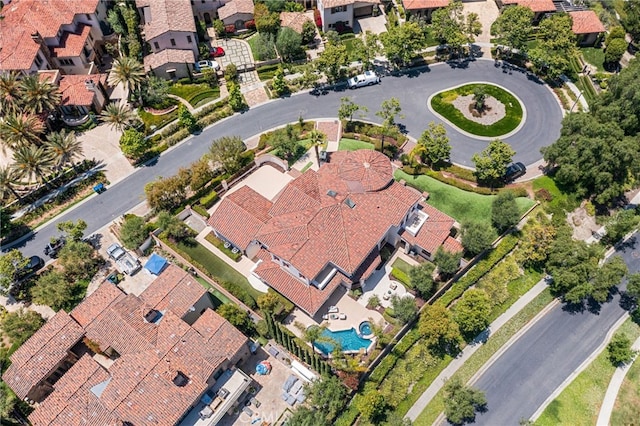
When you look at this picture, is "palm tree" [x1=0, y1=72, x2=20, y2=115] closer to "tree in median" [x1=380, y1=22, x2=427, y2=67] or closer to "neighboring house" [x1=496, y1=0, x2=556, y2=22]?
"tree in median" [x1=380, y1=22, x2=427, y2=67]

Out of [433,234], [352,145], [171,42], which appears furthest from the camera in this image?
[171,42]

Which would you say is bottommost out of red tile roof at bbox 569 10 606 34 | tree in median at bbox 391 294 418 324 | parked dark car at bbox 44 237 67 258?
tree in median at bbox 391 294 418 324

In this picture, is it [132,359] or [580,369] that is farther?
[580,369]

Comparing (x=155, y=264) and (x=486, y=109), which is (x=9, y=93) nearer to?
(x=155, y=264)

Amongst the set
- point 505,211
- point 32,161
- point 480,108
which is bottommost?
point 505,211

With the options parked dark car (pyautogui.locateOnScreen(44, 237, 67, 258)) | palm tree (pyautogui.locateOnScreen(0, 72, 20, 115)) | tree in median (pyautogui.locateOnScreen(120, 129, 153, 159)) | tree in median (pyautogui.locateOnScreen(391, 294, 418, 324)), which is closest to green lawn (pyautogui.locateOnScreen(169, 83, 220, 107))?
tree in median (pyautogui.locateOnScreen(120, 129, 153, 159))

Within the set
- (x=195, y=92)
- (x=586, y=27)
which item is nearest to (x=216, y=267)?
(x=195, y=92)
